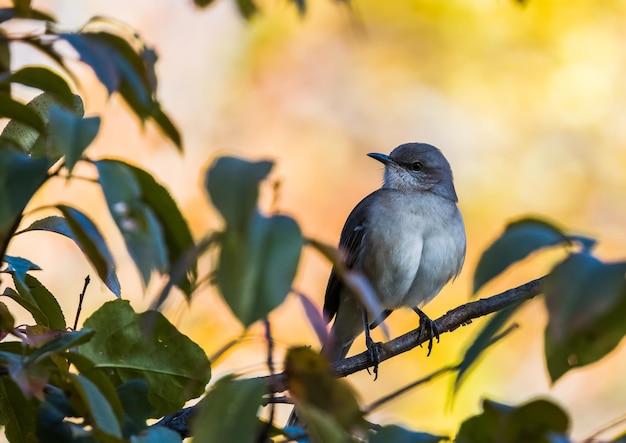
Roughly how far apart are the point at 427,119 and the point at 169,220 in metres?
5.18

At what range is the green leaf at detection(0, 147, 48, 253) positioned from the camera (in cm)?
110

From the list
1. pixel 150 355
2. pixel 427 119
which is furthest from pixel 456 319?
pixel 427 119

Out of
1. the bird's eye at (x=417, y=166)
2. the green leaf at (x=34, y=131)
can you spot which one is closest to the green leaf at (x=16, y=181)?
the green leaf at (x=34, y=131)

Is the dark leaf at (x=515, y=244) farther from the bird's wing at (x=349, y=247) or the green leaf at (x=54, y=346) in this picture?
the bird's wing at (x=349, y=247)

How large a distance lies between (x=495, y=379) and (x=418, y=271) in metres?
1.45

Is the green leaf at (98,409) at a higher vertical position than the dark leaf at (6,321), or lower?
lower

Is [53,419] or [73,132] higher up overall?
[73,132]

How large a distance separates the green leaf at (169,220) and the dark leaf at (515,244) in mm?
360

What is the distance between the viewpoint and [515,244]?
41.4 inches

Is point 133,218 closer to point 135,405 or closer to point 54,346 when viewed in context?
point 54,346

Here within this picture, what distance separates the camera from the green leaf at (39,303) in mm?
1823

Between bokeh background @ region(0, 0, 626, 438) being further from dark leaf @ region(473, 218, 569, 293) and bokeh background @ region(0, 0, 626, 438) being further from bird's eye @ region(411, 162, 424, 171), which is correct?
dark leaf @ region(473, 218, 569, 293)

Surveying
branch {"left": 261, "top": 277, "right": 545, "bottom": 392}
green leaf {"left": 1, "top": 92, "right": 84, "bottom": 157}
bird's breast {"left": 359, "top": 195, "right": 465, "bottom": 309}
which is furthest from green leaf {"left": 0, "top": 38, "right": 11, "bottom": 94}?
bird's breast {"left": 359, "top": 195, "right": 465, "bottom": 309}


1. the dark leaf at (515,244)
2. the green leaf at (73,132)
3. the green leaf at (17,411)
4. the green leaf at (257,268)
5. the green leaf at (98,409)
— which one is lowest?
the green leaf at (17,411)
